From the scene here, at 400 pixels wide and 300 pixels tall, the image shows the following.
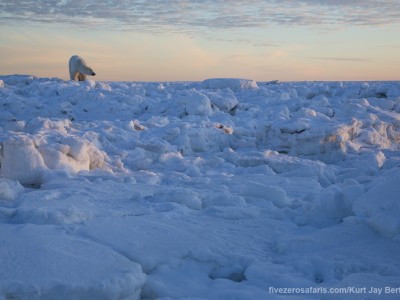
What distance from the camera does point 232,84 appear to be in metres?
18.1

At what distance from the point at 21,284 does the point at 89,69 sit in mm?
16596

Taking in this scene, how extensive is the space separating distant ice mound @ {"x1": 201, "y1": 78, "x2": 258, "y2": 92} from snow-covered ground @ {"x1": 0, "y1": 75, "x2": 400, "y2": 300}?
10.1m

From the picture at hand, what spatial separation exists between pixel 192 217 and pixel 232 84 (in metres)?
14.9

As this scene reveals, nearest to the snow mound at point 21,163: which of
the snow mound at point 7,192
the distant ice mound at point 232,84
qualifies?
the snow mound at point 7,192

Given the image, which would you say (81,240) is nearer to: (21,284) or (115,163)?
(21,284)

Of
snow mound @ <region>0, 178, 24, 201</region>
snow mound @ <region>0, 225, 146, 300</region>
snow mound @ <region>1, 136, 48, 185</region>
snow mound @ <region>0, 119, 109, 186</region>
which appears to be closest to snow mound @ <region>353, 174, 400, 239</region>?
snow mound @ <region>0, 225, 146, 300</region>

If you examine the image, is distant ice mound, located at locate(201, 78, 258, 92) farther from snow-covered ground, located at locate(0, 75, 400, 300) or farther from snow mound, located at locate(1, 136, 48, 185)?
snow mound, located at locate(1, 136, 48, 185)

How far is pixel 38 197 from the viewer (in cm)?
A: 395

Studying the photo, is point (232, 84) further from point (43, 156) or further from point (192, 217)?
point (192, 217)

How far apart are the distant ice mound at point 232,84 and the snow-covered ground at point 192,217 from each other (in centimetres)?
1012

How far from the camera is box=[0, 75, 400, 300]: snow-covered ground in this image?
2.46 meters

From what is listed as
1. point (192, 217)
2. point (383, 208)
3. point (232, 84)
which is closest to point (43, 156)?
point (192, 217)

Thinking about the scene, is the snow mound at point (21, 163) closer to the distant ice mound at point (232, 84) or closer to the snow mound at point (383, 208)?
the snow mound at point (383, 208)

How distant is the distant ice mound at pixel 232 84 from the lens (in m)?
17.8
